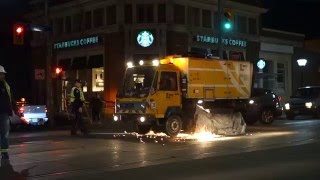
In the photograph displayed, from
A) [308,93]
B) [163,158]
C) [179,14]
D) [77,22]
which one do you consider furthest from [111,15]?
[163,158]

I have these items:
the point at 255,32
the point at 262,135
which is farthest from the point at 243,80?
the point at 255,32

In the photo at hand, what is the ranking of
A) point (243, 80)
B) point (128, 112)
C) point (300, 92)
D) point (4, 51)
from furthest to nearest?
point (4, 51), point (300, 92), point (243, 80), point (128, 112)

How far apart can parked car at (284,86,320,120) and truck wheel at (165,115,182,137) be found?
12703mm

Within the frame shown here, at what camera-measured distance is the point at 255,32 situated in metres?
40.7

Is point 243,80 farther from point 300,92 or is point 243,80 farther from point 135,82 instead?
point 300,92

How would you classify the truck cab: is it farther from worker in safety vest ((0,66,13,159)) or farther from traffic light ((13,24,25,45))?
worker in safety vest ((0,66,13,159))

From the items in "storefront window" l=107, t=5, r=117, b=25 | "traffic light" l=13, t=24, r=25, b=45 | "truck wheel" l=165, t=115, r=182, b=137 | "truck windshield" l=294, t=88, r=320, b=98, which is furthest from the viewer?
"storefront window" l=107, t=5, r=117, b=25

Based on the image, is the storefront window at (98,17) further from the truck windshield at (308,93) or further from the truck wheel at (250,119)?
the truck wheel at (250,119)

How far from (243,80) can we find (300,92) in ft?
32.8

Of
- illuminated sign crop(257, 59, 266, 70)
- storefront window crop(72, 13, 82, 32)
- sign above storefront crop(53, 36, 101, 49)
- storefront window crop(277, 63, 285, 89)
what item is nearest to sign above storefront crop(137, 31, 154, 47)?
sign above storefront crop(53, 36, 101, 49)

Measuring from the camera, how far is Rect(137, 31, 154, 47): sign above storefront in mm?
33469

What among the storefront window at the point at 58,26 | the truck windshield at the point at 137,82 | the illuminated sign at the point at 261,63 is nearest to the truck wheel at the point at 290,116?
the illuminated sign at the point at 261,63

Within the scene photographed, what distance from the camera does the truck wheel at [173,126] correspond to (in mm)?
19172

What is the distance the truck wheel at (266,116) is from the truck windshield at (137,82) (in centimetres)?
834
